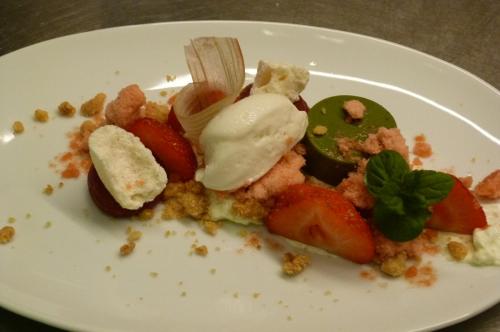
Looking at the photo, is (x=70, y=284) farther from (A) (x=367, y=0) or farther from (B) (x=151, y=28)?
Answer: (A) (x=367, y=0)

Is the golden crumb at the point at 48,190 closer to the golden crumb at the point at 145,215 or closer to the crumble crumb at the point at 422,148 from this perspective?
the golden crumb at the point at 145,215

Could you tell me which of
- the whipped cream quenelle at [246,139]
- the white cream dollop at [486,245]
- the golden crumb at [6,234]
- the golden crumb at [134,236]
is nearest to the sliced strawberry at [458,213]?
the white cream dollop at [486,245]

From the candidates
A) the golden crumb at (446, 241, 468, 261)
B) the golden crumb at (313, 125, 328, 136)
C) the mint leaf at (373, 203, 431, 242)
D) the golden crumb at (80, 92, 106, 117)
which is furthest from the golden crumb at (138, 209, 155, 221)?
the golden crumb at (446, 241, 468, 261)

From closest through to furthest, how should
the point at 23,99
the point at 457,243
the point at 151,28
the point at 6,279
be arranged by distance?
the point at 6,279, the point at 457,243, the point at 23,99, the point at 151,28

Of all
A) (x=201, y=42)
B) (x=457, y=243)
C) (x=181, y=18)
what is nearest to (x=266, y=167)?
(x=201, y=42)

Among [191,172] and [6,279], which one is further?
[191,172]

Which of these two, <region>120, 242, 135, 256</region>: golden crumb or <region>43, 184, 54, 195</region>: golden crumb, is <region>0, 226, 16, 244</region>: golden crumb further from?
<region>120, 242, 135, 256</region>: golden crumb

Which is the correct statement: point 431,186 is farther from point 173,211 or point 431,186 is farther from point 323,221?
point 173,211

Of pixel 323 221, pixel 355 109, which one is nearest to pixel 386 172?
pixel 323 221
